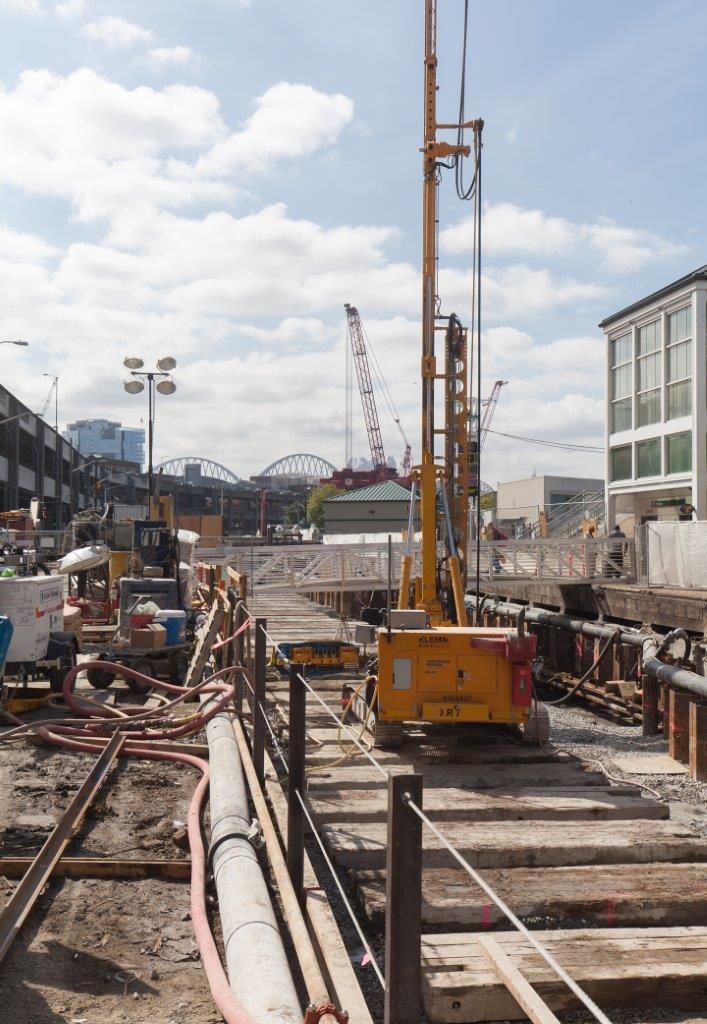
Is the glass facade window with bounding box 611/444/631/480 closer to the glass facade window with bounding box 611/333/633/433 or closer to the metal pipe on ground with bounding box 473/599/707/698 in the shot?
the glass facade window with bounding box 611/333/633/433

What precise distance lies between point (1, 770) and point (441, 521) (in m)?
7.87

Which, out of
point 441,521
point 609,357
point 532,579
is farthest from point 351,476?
point 441,521

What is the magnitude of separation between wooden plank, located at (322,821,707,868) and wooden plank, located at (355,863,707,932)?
0.23 metres

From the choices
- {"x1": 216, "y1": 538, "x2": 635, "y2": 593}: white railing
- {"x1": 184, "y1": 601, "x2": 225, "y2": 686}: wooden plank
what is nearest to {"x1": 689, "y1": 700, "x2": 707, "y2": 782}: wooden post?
{"x1": 184, "y1": 601, "x2": 225, "y2": 686}: wooden plank

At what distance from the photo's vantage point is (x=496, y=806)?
309 inches

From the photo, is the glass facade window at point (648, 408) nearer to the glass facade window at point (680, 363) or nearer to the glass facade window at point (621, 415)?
the glass facade window at point (621, 415)

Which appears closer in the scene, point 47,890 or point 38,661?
point 47,890

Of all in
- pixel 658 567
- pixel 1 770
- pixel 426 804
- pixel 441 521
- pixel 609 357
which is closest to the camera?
pixel 426 804

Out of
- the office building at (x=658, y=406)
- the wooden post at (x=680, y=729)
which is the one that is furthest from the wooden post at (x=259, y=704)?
the office building at (x=658, y=406)

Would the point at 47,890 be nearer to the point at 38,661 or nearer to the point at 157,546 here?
the point at 38,661

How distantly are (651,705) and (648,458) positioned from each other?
21.7 meters

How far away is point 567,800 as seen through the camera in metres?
8.12

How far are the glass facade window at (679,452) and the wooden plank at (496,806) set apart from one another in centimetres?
2565

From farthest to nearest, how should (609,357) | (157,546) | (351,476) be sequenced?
(351,476) → (609,357) → (157,546)
